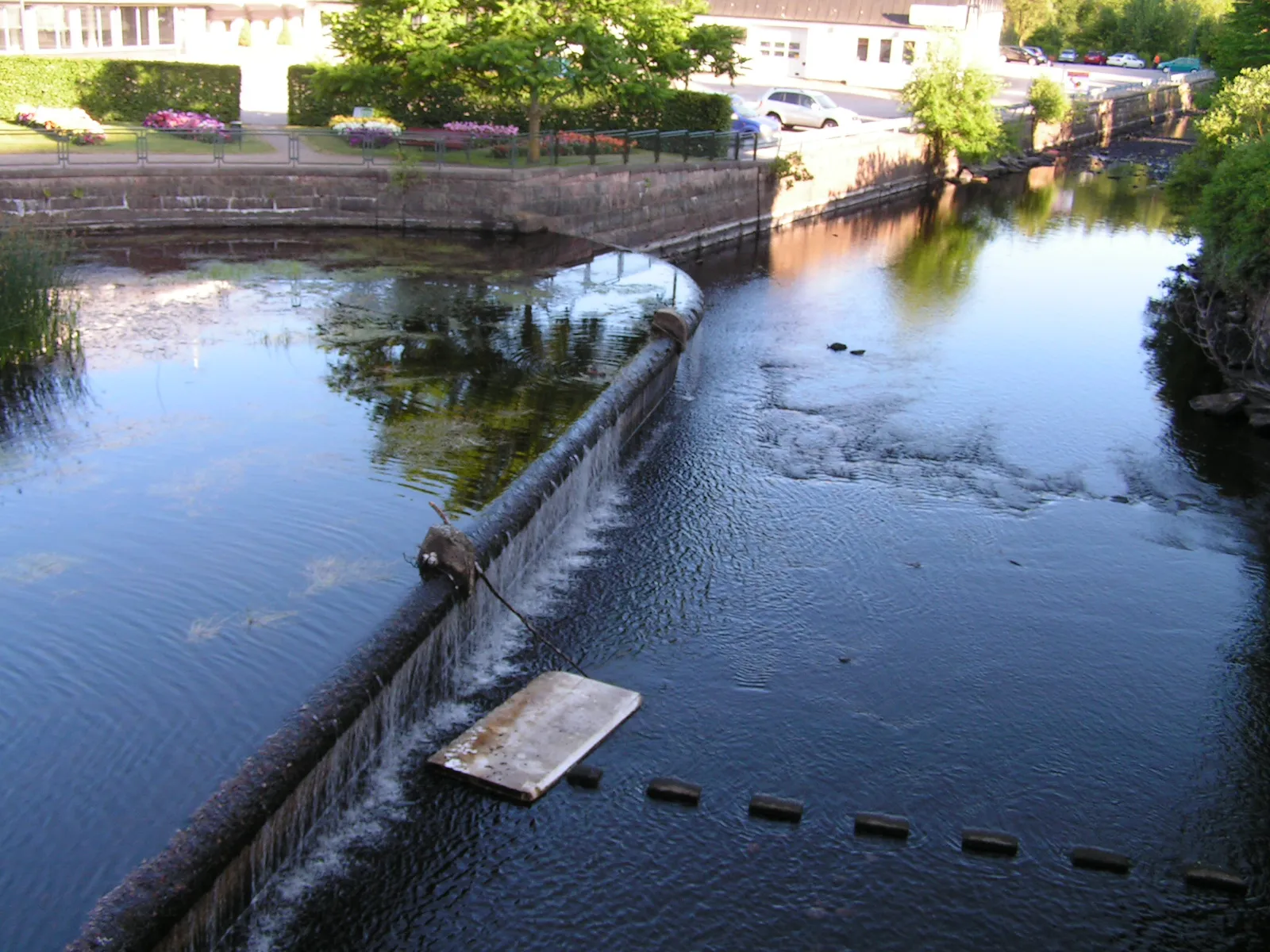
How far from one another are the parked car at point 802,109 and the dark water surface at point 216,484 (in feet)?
75.9

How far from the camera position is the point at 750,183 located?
3328 cm

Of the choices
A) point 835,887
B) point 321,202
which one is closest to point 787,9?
point 321,202

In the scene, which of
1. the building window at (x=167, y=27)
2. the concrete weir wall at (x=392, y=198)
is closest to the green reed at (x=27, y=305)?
the concrete weir wall at (x=392, y=198)

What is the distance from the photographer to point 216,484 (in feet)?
42.5

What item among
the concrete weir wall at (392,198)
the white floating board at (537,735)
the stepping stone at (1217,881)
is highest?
the concrete weir wall at (392,198)

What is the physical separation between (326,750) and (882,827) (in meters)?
3.90

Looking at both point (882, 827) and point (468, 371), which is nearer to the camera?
point (882, 827)

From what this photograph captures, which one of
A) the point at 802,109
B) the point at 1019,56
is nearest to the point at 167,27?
the point at 802,109

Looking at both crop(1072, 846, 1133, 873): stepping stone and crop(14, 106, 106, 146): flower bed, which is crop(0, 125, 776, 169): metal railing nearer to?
crop(14, 106, 106, 146): flower bed

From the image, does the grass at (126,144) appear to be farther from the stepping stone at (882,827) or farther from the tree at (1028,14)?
the tree at (1028,14)

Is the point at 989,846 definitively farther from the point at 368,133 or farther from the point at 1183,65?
the point at 1183,65

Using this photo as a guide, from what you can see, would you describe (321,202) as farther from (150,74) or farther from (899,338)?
(899,338)

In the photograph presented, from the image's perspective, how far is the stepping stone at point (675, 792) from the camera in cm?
941

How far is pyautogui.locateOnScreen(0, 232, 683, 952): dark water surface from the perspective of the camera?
28.1 feet
